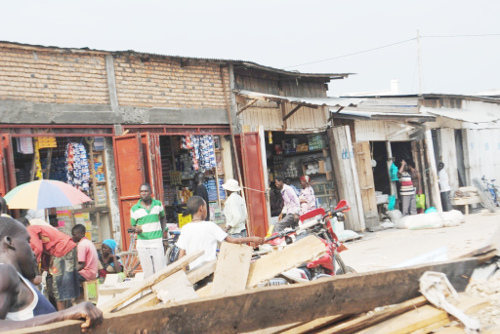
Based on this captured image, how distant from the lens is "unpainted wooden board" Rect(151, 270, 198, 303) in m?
4.30

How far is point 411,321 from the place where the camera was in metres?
3.96

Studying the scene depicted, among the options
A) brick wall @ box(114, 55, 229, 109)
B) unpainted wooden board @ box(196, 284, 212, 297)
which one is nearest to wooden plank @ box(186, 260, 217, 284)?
unpainted wooden board @ box(196, 284, 212, 297)

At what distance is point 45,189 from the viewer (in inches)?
346

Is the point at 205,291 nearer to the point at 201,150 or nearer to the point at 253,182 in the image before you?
the point at 201,150

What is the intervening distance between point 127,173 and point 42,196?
3585 mm

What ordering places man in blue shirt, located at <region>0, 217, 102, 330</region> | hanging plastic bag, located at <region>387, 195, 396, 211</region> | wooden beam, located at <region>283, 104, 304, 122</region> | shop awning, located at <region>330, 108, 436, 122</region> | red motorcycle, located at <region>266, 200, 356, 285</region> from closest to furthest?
man in blue shirt, located at <region>0, 217, 102, 330</region> → red motorcycle, located at <region>266, 200, 356, 285</region> → wooden beam, located at <region>283, 104, 304, 122</region> → shop awning, located at <region>330, 108, 436, 122</region> → hanging plastic bag, located at <region>387, 195, 396, 211</region>

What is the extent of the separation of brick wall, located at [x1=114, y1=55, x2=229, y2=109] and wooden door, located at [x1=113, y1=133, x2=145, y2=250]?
936 millimetres

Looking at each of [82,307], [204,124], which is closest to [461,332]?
[82,307]

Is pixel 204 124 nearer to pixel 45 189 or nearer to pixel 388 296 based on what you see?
pixel 45 189

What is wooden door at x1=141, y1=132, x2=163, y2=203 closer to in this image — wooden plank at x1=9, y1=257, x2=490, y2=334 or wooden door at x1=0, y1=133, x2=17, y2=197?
wooden door at x1=0, y1=133, x2=17, y2=197

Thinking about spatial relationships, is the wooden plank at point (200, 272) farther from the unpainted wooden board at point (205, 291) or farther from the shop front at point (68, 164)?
the shop front at point (68, 164)

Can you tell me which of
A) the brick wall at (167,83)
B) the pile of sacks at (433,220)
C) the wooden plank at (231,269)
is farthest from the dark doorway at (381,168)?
the wooden plank at (231,269)

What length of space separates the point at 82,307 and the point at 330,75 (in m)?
15.8

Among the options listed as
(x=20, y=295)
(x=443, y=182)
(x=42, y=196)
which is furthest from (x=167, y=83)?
(x=443, y=182)
